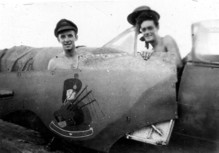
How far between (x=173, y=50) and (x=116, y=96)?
0.86 m

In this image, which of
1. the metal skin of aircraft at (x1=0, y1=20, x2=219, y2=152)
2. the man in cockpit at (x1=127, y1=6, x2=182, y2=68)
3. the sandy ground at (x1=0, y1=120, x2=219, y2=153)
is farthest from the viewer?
the man in cockpit at (x1=127, y1=6, x2=182, y2=68)

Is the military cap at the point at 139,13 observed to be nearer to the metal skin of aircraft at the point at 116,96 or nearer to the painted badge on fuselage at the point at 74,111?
the metal skin of aircraft at the point at 116,96

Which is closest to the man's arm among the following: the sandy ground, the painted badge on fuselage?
the sandy ground

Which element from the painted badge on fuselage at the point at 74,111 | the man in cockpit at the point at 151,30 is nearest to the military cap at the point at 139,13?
the man in cockpit at the point at 151,30

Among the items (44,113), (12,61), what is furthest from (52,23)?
(44,113)

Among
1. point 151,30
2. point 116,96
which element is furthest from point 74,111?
point 151,30

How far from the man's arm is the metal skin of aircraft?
0.09 meters

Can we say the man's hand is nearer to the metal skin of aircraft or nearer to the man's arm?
the metal skin of aircraft

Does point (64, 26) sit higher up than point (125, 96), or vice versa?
point (64, 26)

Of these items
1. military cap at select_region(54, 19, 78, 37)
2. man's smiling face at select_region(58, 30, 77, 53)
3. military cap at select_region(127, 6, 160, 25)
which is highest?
military cap at select_region(127, 6, 160, 25)

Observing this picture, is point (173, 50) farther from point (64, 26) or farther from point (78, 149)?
point (78, 149)

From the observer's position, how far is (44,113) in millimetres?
3562

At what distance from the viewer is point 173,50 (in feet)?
10.8

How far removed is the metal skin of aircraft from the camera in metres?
2.89
